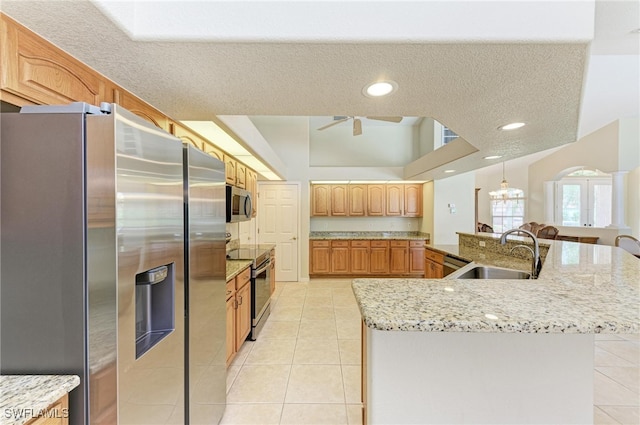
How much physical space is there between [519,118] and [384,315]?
68.6 inches

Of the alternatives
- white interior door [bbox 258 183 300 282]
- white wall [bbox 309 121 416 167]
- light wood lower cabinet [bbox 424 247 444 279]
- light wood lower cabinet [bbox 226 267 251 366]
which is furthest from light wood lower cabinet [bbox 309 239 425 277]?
light wood lower cabinet [bbox 226 267 251 366]

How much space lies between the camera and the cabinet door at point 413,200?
568cm

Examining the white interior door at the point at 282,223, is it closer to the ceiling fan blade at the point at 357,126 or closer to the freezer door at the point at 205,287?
the ceiling fan blade at the point at 357,126

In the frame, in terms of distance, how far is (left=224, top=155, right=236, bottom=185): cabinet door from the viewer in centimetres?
300

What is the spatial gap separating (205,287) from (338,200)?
448cm

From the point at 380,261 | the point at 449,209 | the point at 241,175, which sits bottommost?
the point at 380,261

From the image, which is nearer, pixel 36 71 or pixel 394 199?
pixel 36 71

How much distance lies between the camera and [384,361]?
1.00 meters

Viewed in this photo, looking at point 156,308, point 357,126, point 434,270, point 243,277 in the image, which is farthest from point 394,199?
point 156,308

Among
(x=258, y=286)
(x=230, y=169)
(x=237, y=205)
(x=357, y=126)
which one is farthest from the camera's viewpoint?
(x=357, y=126)

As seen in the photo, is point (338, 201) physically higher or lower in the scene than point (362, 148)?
lower

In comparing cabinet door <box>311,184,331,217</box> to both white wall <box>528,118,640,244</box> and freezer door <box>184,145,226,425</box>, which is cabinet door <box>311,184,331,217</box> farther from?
white wall <box>528,118,640,244</box>

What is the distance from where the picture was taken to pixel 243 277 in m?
2.59

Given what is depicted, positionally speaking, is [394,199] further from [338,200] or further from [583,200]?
[583,200]
